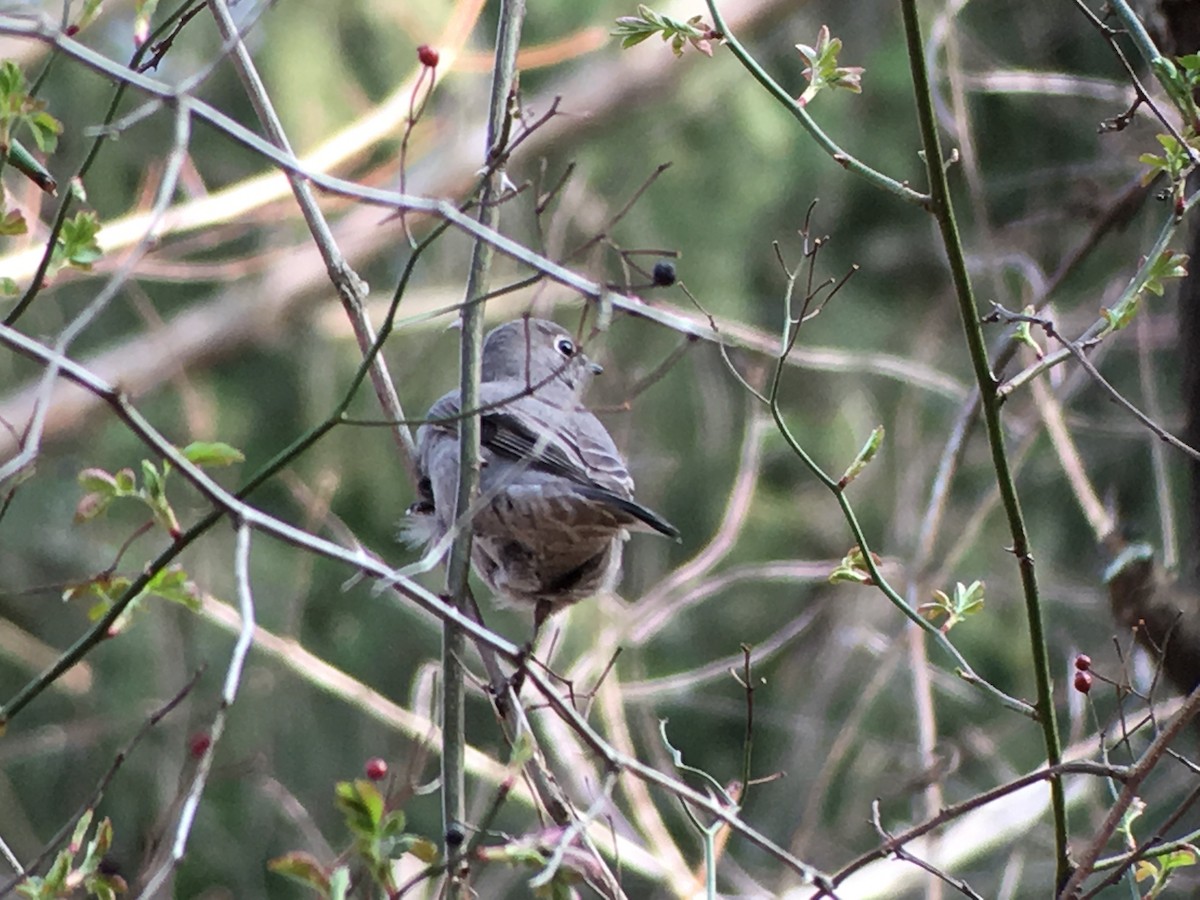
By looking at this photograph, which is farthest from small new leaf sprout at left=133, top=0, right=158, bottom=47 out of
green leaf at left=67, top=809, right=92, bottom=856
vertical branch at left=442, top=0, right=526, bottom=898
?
green leaf at left=67, top=809, right=92, bottom=856

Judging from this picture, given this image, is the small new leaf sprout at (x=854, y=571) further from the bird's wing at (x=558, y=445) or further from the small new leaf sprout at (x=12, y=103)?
the small new leaf sprout at (x=12, y=103)

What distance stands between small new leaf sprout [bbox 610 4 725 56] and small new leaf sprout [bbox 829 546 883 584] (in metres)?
0.72

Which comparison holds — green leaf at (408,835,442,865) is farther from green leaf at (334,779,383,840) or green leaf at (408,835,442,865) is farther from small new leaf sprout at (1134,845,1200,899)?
small new leaf sprout at (1134,845,1200,899)

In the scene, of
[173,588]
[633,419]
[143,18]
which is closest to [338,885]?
[173,588]

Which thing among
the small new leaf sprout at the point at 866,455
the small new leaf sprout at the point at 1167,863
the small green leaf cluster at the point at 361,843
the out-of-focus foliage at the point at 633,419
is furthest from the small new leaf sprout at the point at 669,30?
the out-of-focus foliage at the point at 633,419

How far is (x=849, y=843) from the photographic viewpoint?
A: 7652 mm

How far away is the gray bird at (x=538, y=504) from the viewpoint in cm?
314

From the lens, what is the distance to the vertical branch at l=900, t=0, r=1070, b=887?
1853mm

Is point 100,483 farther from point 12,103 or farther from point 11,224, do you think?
point 12,103

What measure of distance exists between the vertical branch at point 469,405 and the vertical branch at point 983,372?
1.84 ft

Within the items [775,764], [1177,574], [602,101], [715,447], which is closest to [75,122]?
[602,101]

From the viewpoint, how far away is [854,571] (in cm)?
208

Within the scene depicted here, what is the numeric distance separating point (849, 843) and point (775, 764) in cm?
78

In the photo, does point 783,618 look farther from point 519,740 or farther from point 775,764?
point 519,740
